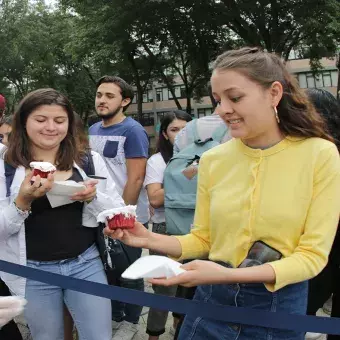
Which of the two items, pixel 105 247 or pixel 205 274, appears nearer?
pixel 205 274

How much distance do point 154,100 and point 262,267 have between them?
48835mm

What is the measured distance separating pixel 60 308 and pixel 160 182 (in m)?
1.35

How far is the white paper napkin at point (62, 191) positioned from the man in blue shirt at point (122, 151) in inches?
49.9

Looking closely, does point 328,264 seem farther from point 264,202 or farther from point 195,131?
point 195,131

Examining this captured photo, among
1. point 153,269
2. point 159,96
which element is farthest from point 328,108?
point 159,96

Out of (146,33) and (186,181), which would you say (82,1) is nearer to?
(146,33)

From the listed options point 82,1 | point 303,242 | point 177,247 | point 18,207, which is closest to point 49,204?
point 18,207

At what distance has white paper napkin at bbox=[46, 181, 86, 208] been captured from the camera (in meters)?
2.04

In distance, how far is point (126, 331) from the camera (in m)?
3.45

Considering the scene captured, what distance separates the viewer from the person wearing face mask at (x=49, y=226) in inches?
83.0

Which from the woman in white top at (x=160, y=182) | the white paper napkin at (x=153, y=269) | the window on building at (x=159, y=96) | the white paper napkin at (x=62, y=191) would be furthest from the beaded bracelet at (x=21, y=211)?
the window on building at (x=159, y=96)

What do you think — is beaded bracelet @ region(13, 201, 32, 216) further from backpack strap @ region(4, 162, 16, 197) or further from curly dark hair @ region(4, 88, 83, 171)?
curly dark hair @ region(4, 88, 83, 171)

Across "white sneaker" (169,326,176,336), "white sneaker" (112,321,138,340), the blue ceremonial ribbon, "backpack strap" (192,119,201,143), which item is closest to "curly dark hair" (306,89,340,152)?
"backpack strap" (192,119,201,143)

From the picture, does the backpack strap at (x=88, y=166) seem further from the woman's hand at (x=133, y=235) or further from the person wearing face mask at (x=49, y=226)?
the woman's hand at (x=133, y=235)
